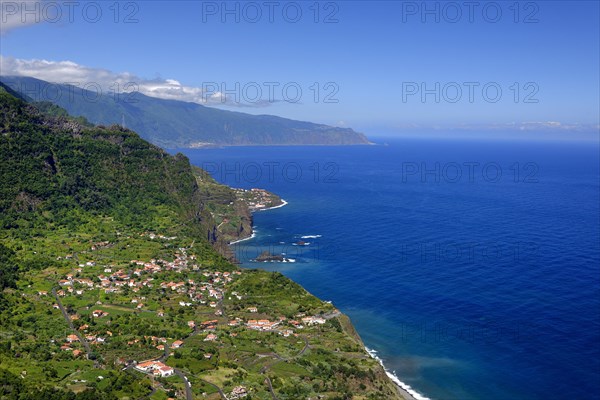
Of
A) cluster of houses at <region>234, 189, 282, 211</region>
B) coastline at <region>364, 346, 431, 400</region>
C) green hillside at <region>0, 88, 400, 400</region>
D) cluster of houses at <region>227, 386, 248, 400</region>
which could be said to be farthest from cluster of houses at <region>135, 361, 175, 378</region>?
cluster of houses at <region>234, 189, 282, 211</region>

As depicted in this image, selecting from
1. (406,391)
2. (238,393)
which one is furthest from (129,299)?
(406,391)

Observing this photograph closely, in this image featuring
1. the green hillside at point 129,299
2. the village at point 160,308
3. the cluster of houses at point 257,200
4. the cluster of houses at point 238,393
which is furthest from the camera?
the cluster of houses at point 257,200

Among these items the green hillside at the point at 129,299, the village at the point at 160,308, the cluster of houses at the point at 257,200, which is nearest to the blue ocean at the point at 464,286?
the cluster of houses at the point at 257,200

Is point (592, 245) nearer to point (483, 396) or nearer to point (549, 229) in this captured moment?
point (549, 229)

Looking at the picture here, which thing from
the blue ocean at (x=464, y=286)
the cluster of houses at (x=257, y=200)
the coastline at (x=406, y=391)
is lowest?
the coastline at (x=406, y=391)

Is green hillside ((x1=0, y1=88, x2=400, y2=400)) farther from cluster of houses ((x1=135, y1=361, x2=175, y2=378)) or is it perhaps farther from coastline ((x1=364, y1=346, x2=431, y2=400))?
coastline ((x1=364, y1=346, x2=431, y2=400))

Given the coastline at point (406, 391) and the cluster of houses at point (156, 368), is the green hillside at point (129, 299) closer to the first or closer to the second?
the cluster of houses at point (156, 368)

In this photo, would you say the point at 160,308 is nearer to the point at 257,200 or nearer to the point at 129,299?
the point at 129,299

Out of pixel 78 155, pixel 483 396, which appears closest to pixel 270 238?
pixel 78 155
